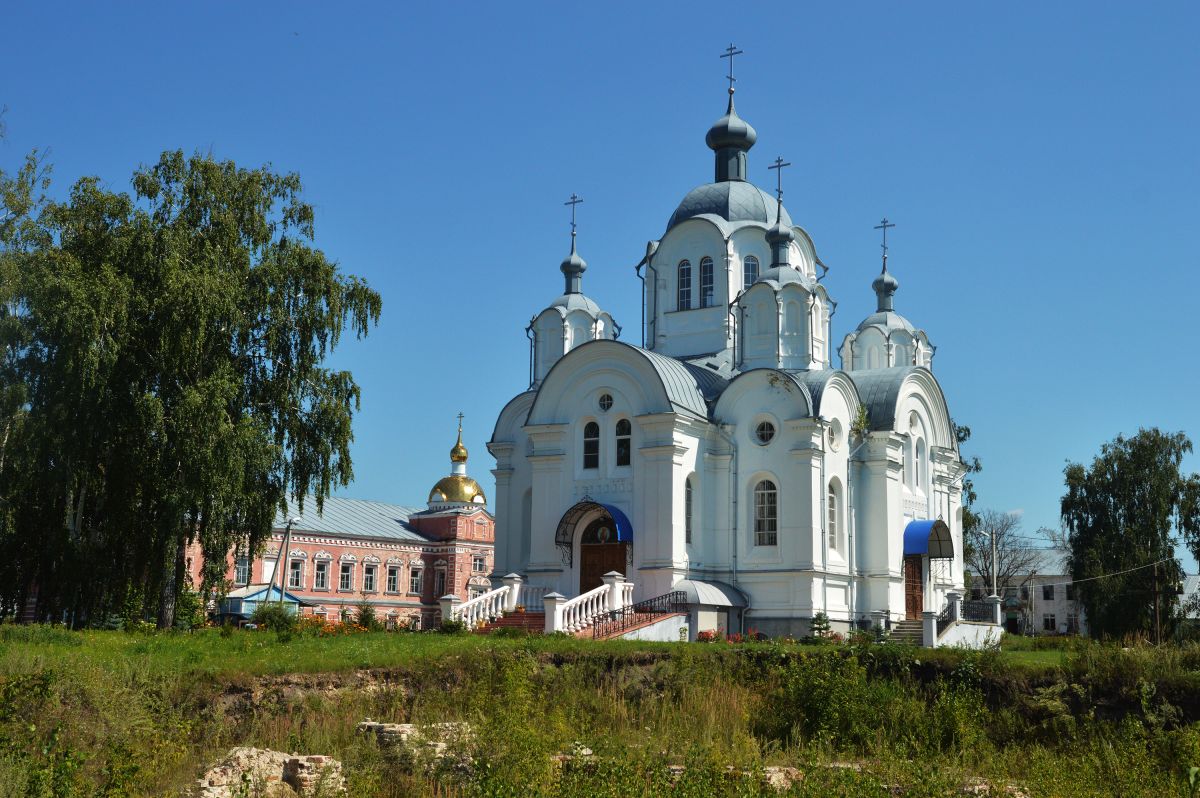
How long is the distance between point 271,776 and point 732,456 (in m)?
18.4

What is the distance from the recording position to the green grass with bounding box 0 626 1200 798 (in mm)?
10672

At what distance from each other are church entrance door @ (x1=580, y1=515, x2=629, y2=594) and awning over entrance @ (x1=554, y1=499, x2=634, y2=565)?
12.5 inches

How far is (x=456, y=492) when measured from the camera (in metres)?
59.0

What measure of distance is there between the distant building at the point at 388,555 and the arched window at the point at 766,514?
24.7 m

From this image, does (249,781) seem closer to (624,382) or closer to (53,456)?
(53,456)

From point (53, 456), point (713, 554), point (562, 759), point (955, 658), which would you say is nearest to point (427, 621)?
point (713, 554)

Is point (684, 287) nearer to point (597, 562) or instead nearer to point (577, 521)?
point (577, 521)

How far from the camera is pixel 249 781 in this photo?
10516mm

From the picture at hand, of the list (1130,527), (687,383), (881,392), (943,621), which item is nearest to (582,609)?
(687,383)

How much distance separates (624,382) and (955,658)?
13.3m

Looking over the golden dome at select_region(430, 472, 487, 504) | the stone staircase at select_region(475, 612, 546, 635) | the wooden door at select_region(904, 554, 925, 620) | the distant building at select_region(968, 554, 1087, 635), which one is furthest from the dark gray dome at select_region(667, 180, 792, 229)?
the distant building at select_region(968, 554, 1087, 635)

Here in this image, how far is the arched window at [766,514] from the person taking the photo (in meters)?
27.5

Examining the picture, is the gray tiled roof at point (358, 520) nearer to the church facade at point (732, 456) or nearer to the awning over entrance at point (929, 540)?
the church facade at point (732, 456)

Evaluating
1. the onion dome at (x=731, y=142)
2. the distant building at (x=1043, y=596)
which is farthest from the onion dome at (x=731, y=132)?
the distant building at (x=1043, y=596)
